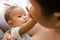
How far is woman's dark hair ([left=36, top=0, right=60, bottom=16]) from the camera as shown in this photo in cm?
45

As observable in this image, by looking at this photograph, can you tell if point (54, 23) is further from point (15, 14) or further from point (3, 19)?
point (3, 19)

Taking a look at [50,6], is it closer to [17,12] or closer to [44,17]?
[44,17]

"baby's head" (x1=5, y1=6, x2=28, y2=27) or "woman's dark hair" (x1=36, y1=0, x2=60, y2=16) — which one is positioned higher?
"woman's dark hair" (x1=36, y1=0, x2=60, y2=16)

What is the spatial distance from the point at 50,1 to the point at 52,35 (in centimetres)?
17

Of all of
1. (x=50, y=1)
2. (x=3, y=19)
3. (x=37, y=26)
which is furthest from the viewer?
(x=3, y=19)

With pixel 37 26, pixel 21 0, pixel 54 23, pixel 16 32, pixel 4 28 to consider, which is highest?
pixel 54 23

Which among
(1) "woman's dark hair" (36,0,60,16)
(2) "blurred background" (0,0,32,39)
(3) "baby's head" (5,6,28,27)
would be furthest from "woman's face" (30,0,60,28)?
(2) "blurred background" (0,0,32,39)

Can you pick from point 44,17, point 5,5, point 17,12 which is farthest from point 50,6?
point 5,5

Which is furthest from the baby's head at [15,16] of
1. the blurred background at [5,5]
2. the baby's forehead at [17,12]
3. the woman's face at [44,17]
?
the woman's face at [44,17]

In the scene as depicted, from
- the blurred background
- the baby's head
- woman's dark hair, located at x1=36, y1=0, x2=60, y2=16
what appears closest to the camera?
woman's dark hair, located at x1=36, y1=0, x2=60, y2=16

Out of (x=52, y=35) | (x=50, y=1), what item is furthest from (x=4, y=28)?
(x=50, y=1)

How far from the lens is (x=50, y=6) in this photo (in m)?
0.46

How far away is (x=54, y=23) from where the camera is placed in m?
0.49

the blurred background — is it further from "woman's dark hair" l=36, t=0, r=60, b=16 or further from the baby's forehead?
"woman's dark hair" l=36, t=0, r=60, b=16
